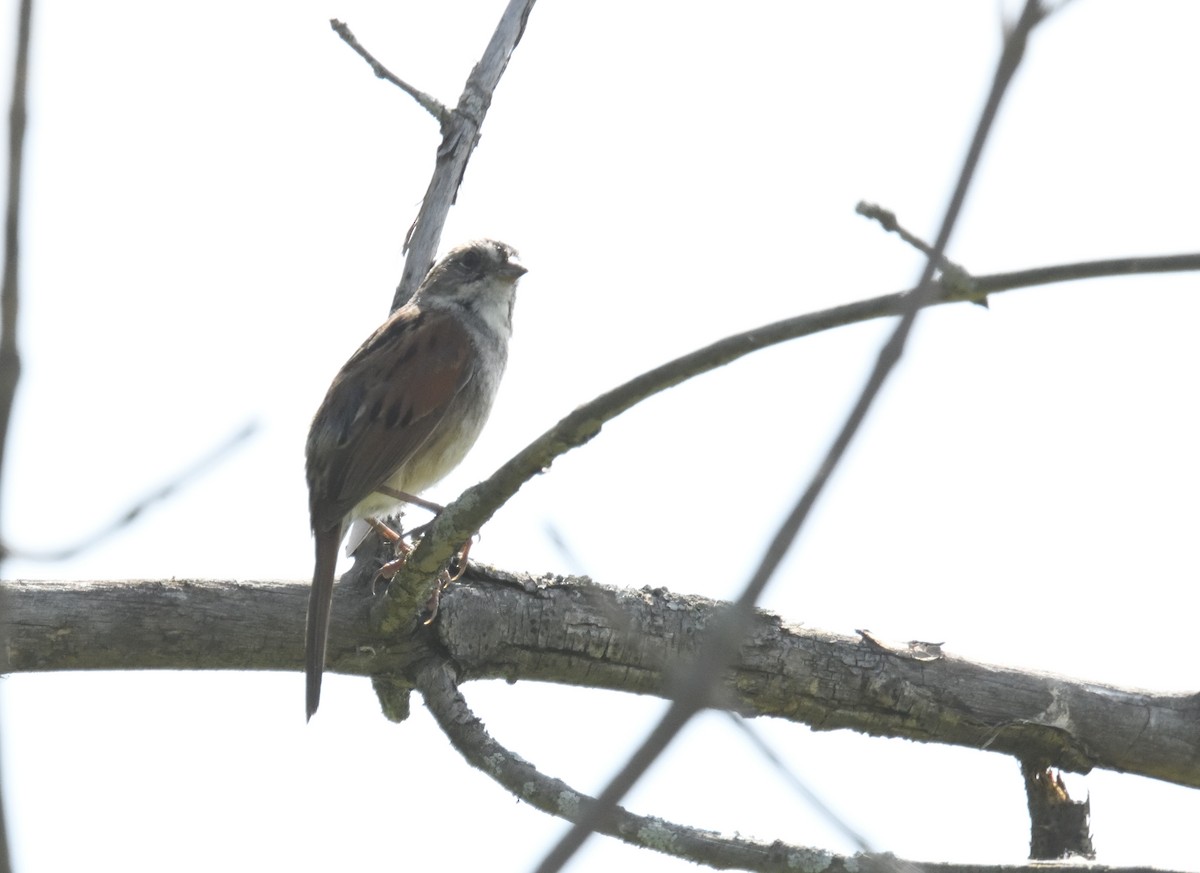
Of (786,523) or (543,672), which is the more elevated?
(543,672)

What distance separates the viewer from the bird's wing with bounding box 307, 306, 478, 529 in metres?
6.38

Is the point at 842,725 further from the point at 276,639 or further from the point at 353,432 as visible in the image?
the point at 353,432

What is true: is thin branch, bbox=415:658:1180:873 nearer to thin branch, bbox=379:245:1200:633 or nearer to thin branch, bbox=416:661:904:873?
thin branch, bbox=416:661:904:873

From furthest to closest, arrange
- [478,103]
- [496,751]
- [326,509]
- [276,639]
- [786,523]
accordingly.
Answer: [478,103]
[326,509]
[276,639]
[496,751]
[786,523]

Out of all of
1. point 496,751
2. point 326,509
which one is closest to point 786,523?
point 496,751

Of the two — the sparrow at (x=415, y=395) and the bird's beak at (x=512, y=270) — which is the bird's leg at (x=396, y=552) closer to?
the sparrow at (x=415, y=395)

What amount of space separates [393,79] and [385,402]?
150cm

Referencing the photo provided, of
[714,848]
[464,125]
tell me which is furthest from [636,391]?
[464,125]

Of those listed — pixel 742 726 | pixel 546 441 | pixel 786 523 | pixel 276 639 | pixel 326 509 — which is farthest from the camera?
pixel 326 509

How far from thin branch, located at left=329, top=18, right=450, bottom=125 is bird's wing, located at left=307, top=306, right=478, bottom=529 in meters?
1.05

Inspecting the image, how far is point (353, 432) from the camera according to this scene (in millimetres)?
6566

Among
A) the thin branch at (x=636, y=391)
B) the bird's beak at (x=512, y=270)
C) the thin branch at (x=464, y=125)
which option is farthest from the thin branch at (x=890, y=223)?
the bird's beak at (x=512, y=270)

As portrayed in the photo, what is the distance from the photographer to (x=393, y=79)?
20.9 ft

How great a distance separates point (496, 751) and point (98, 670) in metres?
1.34
